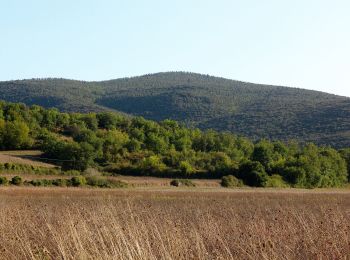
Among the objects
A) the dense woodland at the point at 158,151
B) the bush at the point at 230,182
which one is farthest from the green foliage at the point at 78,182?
the bush at the point at 230,182

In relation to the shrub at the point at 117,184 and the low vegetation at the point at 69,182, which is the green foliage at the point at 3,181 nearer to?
the low vegetation at the point at 69,182

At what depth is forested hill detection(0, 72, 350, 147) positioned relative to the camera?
134750 mm

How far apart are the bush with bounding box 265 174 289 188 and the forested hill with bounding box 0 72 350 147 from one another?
162ft

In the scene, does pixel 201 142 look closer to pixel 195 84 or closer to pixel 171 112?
pixel 171 112

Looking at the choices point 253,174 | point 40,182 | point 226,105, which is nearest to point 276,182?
point 253,174

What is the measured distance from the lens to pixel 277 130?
137625mm

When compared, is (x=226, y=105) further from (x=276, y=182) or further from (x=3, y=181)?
(x=3, y=181)

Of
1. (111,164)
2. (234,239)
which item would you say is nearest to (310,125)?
(111,164)

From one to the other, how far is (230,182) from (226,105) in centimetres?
10794

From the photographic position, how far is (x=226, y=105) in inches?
6673

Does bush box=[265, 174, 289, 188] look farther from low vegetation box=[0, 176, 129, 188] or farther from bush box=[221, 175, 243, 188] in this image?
low vegetation box=[0, 176, 129, 188]

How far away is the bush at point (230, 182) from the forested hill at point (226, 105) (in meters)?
55.0

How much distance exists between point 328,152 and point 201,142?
2132 centimetres

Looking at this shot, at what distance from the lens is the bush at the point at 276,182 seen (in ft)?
210
